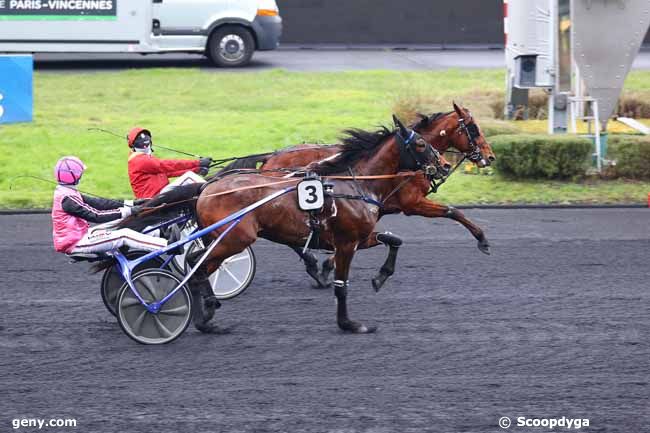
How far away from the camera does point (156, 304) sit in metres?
7.61

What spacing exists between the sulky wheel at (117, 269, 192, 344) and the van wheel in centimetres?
1385

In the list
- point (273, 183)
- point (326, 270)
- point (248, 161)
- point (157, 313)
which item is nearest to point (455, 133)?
point (326, 270)

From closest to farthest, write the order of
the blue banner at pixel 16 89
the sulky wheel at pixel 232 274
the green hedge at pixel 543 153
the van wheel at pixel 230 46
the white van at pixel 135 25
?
the sulky wheel at pixel 232 274 < the green hedge at pixel 543 153 < the blue banner at pixel 16 89 < the white van at pixel 135 25 < the van wheel at pixel 230 46

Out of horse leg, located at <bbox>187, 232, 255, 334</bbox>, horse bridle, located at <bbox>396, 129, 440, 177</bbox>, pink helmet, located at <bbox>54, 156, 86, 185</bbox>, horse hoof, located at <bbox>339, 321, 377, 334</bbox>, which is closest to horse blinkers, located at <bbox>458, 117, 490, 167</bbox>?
horse bridle, located at <bbox>396, 129, 440, 177</bbox>

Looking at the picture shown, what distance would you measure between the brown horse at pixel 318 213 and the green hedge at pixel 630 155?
637 cm

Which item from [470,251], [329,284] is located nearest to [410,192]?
[329,284]

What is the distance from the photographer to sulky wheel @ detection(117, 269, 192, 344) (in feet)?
25.1

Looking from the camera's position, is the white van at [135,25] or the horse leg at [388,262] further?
the white van at [135,25]

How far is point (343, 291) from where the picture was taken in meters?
7.90

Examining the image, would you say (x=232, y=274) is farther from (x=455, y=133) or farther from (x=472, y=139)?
(x=472, y=139)

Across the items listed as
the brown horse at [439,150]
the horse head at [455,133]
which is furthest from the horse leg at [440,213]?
the horse head at [455,133]

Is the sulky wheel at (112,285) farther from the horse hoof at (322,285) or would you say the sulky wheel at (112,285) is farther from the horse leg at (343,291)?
the horse hoof at (322,285)

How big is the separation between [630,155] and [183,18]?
9728 mm

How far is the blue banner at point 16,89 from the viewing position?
1569 cm
